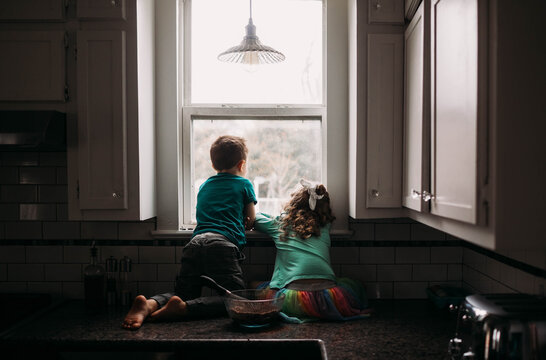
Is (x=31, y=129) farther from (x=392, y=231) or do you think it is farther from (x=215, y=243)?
(x=392, y=231)

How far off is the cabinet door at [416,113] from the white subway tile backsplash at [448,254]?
1.61ft

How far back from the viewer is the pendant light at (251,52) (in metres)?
1.96

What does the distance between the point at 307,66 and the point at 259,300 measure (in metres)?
1.30

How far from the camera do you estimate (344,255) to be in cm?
225

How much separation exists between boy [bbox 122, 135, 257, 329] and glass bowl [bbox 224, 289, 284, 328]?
0.47 ft

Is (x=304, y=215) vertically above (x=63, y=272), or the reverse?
(x=304, y=215)

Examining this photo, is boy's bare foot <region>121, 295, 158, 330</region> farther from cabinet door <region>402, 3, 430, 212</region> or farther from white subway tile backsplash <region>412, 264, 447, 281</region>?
white subway tile backsplash <region>412, 264, 447, 281</region>

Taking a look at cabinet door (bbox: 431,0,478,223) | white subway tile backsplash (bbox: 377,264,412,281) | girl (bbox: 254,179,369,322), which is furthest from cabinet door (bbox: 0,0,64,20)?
white subway tile backsplash (bbox: 377,264,412,281)

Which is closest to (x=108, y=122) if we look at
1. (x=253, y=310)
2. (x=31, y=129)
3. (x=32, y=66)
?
(x=31, y=129)

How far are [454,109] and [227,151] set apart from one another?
1.15m

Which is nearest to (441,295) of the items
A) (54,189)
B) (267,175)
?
(267,175)

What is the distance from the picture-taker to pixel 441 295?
197 centimetres

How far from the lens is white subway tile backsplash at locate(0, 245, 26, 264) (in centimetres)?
227

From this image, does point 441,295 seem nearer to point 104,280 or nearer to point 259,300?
point 259,300
